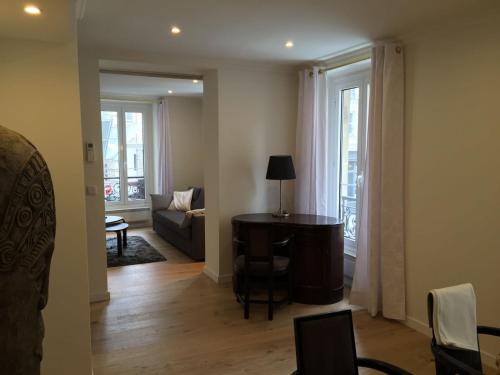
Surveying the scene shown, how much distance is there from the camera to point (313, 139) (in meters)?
4.61

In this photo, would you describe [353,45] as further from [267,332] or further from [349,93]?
[267,332]

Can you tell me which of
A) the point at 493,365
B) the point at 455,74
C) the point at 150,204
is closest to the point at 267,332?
the point at 493,365

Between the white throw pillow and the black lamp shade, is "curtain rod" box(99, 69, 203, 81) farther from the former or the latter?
the white throw pillow

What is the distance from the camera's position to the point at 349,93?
4641 mm

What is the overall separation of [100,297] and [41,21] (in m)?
2.94

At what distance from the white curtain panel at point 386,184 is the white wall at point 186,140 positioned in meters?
4.86

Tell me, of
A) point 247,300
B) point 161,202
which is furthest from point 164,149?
point 247,300

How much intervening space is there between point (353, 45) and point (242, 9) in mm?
1479

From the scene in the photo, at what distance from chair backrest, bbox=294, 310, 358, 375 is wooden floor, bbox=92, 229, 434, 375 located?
1156 mm

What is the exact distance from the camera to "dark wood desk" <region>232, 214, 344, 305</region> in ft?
13.3

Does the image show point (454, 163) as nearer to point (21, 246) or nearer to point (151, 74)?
point (21, 246)

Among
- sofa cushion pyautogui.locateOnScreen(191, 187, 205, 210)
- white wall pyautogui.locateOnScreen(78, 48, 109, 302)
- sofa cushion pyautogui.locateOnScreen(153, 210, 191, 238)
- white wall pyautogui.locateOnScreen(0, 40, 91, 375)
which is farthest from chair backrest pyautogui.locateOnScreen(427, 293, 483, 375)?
sofa cushion pyautogui.locateOnScreen(191, 187, 205, 210)

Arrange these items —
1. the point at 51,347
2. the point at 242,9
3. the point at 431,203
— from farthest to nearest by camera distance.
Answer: the point at 431,203 < the point at 242,9 < the point at 51,347

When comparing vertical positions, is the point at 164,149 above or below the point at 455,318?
above
